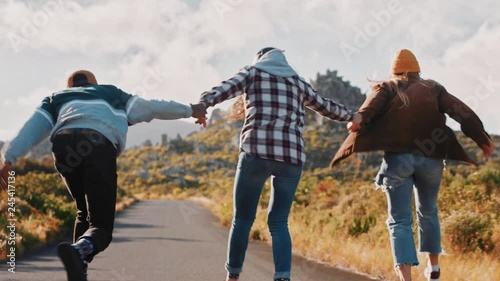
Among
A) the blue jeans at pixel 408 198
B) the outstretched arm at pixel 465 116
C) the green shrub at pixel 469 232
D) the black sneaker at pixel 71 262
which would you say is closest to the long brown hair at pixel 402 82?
the outstretched arm at pixel 465 116

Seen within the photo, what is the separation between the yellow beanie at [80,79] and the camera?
185 inches

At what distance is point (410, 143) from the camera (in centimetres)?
500

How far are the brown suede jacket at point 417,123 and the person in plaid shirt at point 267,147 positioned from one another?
2.26 feet

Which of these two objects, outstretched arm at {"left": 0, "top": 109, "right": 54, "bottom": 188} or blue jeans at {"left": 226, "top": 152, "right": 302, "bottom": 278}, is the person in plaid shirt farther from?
outstretched arm at {"left": 0, "top": 109, "right": 54, "bottom": 188}

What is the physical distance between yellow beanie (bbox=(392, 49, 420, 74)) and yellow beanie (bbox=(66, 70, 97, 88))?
2.54 meters

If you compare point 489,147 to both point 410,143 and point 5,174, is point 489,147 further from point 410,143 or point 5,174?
point 5,174

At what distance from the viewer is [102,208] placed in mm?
4254

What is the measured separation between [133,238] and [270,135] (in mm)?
9025

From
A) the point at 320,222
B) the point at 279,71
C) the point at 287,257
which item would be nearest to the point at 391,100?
the point at 279,71

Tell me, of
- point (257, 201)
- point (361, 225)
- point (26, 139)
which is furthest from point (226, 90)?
point (361, 225)

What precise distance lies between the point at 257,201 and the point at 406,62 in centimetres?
181

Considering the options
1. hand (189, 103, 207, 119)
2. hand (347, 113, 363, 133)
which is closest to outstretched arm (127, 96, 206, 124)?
hand (189, 103, 207, 119)

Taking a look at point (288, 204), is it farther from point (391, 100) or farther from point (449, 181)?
point (449, 181)

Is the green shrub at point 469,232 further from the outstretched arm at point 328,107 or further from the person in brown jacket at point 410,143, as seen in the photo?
the outstretched arm at point 328,107
